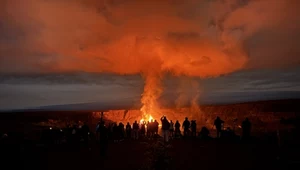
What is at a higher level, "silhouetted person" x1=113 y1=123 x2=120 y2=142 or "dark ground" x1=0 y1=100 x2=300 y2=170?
"silhouetted person" x1=113 y1=123 x2=120 y2=142

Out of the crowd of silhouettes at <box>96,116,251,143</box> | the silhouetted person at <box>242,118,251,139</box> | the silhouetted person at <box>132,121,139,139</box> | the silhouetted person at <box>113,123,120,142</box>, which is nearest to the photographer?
the silhouetted person at <box>242,118,251,139</box>

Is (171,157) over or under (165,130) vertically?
under

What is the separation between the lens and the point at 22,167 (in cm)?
1797

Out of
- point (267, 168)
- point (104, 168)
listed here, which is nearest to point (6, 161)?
point (104, 168)

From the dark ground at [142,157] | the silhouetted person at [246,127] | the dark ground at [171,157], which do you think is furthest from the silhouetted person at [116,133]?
the silhouetted person at [246,127]

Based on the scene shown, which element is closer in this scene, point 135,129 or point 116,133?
point 116,133

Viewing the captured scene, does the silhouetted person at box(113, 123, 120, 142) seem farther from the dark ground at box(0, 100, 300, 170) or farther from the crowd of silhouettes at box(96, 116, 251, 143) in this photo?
the dark ground at box(0, 100, 300, 170)

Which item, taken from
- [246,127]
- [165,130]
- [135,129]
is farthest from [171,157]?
[135,129]

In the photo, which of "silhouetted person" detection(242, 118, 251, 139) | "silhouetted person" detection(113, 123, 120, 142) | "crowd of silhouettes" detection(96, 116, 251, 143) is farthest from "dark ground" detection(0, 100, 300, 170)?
"silhouetted person" detection(113, 123, 120, 142)

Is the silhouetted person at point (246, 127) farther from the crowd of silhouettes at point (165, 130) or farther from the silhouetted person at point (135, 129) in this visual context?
the silhouetted person at point (135, 129)

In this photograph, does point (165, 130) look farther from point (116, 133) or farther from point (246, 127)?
point (246, 127)

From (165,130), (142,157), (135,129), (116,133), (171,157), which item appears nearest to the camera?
(171,157)

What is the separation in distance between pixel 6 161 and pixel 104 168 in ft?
18.4

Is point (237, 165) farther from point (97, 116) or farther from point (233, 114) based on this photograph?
point (97, 116)
